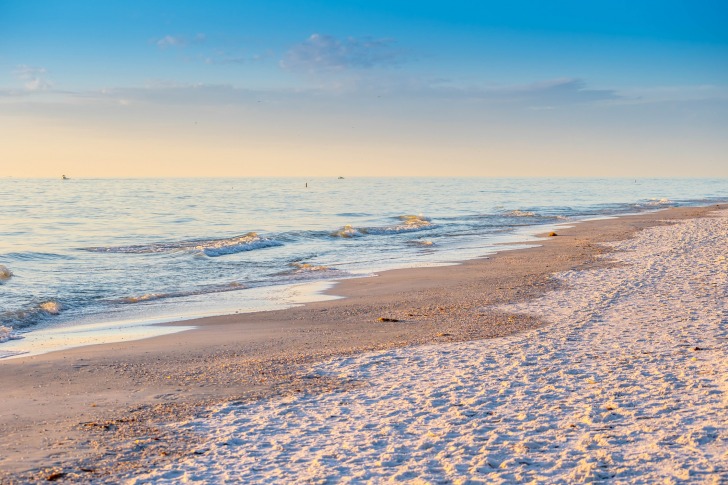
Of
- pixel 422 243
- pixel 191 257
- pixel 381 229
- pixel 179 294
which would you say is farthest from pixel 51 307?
pixel 381 229

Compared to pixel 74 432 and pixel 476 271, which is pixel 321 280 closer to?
pixel 476 271

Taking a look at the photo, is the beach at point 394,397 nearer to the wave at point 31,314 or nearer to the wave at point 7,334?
the wave at point 7,334

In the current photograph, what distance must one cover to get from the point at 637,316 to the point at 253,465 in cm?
721

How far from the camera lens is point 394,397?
675 cm

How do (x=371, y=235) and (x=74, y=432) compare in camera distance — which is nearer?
(x=74, y=432)

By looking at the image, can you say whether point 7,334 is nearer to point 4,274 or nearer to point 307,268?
point 4,274

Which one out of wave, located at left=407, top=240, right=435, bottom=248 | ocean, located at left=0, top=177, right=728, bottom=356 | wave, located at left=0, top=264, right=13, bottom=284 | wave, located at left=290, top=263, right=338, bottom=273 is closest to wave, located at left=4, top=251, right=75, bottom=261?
ocean, located at left=0, top=177, right=728, bottom=356

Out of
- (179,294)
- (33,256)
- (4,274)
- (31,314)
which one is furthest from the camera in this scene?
A: (33,256)

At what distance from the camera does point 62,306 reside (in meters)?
13.4

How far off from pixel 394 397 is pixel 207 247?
763 inches

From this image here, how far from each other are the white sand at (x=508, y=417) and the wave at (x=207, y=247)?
1672 centimetres

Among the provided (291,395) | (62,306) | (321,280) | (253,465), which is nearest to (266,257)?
(321,280)

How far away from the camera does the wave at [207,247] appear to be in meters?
24.6

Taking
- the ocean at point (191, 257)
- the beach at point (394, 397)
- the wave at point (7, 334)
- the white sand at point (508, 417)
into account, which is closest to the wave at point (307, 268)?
the ocean at point (191, 257)
